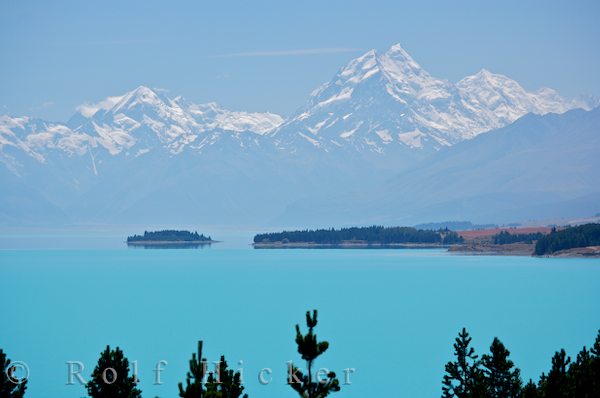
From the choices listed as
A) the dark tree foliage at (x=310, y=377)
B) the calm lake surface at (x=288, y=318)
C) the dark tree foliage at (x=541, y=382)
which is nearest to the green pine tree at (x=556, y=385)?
the dark tree foliage at (x=541, y=382)

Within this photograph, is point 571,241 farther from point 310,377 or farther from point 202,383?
point 202,383

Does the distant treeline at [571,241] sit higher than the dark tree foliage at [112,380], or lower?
higher

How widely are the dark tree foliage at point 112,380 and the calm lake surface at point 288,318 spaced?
930 inches

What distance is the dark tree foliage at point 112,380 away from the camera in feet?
130

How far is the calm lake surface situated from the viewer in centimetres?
7281

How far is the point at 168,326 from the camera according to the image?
9644 centimetres

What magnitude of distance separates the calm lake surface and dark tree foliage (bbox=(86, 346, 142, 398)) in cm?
2363

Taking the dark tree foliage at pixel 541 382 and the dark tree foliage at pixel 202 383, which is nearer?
the dark tree foliage at pixel 202 383

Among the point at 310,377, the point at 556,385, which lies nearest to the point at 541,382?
the point at 556,385

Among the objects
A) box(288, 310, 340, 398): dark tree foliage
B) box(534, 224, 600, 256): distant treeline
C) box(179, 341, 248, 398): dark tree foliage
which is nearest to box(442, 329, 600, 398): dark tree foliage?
box(179, 341, 248, 398): dark tree foliage

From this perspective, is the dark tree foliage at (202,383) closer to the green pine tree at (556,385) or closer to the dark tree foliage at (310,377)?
the dark tree foliage at (310,377)

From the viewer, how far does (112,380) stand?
130 feet

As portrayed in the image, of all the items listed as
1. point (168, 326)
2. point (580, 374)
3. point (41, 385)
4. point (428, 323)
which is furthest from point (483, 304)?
point (580, 374)

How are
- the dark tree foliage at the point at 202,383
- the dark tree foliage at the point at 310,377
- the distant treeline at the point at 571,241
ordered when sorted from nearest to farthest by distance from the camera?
the dark tree foliage at the point at 202,383 < the dark tree foliage at the point at 310,377 < the distant treeline at the point at 571,241
